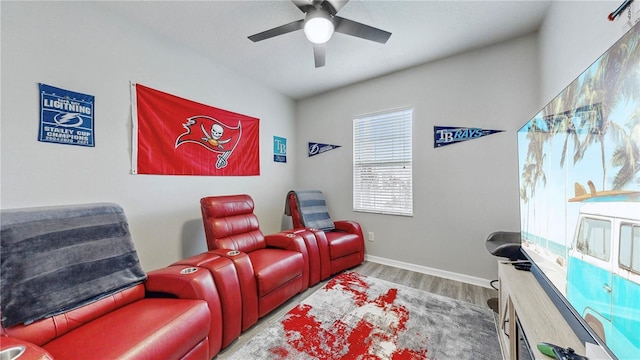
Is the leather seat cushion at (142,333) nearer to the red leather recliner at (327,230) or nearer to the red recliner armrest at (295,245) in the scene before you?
the red recliner armrest at (295,245)

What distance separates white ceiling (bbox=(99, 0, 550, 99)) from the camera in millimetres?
1909

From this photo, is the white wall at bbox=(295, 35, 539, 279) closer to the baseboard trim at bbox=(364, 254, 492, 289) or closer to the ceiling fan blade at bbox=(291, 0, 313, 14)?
the baseboard trim at bbox=(364, 254, 492, 289)

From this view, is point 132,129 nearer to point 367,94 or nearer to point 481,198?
point 367,94

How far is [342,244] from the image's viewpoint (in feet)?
9.14

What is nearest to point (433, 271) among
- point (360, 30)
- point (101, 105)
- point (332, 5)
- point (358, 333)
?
point (358, 333)

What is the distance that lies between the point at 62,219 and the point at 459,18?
128 inches

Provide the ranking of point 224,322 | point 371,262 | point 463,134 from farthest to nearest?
point 371,262 → point 463,134 → point 224,322

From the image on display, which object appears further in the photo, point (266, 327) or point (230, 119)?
point (230, 119)

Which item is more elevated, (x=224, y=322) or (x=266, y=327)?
(x=224, y=322)

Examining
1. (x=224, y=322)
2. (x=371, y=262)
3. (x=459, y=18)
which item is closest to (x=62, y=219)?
(x=224, y=322)

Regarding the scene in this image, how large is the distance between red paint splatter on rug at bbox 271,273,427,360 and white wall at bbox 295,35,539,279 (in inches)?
39.6

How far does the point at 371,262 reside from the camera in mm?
3221

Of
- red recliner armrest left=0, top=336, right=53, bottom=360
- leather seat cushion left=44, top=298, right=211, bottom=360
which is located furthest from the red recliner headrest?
red recliner armrest left=0, top=336, right=53, bottom=360

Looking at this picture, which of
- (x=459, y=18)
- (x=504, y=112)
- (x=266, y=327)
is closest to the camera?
(x=266, y=327)
